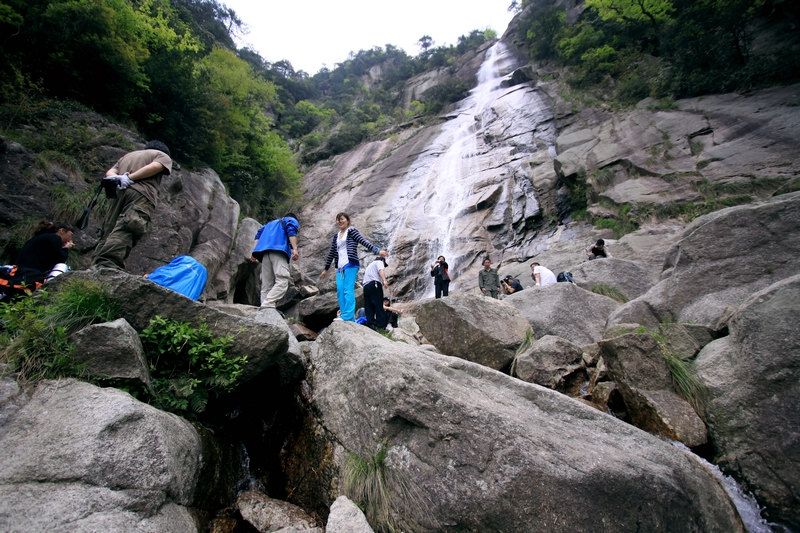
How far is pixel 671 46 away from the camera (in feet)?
65.7

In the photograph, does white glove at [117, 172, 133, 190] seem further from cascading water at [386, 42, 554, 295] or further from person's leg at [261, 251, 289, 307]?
cascading water at [386, 42, 554, 295]

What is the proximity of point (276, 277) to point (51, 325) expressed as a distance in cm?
303

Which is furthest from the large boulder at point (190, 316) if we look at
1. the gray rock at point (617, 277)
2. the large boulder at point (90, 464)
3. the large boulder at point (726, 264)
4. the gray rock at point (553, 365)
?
the gray rock at point (617, 277)

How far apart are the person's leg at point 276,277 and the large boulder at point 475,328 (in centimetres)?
230

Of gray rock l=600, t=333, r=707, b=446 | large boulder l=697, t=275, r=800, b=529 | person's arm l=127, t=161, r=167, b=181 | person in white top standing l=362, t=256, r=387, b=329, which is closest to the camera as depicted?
large boulder l=697, t=275, r=800, b=529

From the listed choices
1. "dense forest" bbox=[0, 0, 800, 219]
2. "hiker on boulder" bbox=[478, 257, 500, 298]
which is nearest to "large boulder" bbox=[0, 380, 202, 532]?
"hiker on boulder" bbox=[478, 257, 500, 298]

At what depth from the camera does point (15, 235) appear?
6902 millimetres

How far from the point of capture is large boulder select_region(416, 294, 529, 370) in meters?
5.54

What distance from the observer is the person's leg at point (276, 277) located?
5.64 metres

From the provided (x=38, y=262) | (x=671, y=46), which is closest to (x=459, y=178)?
(x=671, y=46)

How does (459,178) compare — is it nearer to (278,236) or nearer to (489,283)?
(489,283)

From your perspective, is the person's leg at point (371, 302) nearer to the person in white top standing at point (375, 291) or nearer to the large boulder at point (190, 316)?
the person in white top standing at point (375, 291)

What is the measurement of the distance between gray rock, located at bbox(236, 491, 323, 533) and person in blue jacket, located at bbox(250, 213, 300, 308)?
3156 mm

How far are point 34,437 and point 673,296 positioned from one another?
6.93 m
